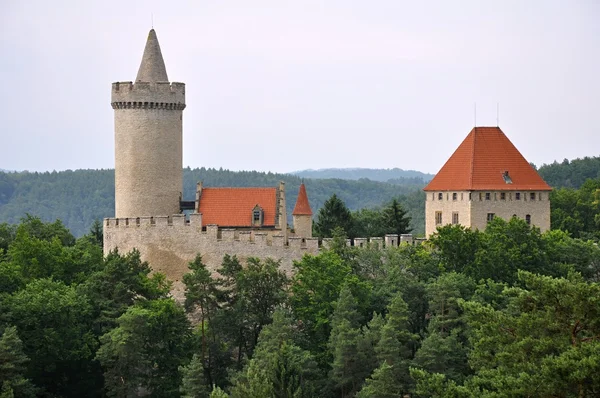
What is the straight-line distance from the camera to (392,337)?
157 feet

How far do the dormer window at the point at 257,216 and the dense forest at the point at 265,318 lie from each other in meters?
2.86

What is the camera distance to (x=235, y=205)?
55.4 m

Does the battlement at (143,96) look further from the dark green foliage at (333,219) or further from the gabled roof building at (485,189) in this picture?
the dark green foliage at (333,219)

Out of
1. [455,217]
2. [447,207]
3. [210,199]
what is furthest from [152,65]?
[455,217]

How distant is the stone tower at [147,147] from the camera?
55844mm

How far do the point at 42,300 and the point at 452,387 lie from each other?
1765 cm

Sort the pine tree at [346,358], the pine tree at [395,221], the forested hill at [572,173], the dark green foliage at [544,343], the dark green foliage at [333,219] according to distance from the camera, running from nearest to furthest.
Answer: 1. the dark green foliage at [544,343]
2. the pine tree at [346,358]
3. the dark green foliage at [333,219]
4. the pine tree at [395,221]
5. the forested hill at [572,173]

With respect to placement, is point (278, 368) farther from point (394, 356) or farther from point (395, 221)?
point (395, 221)

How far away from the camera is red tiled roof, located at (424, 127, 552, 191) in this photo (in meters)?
57.6

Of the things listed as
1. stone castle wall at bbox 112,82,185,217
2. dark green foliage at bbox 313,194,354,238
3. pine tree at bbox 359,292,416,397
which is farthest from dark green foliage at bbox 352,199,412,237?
pine tree at bbox 359,292,416,397

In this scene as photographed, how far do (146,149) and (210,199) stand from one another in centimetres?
345

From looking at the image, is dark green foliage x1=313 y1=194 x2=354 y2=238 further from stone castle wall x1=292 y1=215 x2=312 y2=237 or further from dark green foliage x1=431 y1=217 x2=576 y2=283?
dark green foliage x1=431 y1=217 x2=576 y2=283

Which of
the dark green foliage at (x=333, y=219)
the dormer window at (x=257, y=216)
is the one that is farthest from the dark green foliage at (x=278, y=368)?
the dark green foliage at (x=333, y=219)

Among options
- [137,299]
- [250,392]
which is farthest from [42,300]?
[250,392]
